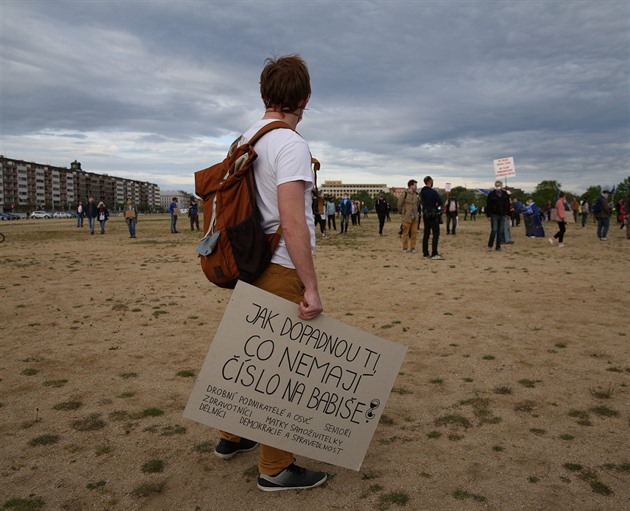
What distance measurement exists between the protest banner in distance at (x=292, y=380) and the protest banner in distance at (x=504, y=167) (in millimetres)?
16126

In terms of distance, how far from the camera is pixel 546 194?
8856 cm

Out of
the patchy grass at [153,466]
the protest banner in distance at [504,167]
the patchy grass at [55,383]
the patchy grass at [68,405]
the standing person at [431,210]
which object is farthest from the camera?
the protest banner in distance at [504,167]

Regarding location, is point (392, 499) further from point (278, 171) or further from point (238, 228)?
point (278, 171)

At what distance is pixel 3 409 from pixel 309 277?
2666 mm

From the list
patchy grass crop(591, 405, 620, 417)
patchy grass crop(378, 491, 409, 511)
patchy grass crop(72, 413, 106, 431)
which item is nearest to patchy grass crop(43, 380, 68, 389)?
patchy grass crop(72, 413, 106, 431)

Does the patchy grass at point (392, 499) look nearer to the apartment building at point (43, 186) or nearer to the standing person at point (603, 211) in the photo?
the standing person at point (603, 211)

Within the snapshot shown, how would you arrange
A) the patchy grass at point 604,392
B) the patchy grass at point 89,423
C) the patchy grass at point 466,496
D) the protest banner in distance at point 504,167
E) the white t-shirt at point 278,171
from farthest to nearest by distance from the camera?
the protest banner in distance at point 504,167 < the patchy grass at point 604,392 < the patchy grass at point 89,423 < the patchy grass at point 466,496 < the white t-shirt at point 278,171

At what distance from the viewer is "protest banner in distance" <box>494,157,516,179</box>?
56.1ft

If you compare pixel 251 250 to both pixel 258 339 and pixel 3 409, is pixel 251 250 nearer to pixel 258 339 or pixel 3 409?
pixel 258 339

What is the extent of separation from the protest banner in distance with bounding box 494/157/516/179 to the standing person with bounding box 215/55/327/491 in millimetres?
16140

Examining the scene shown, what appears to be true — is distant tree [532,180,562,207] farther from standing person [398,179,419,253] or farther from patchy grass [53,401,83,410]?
patchy grass [53,401,83,410]

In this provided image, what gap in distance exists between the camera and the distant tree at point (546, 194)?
76812mm

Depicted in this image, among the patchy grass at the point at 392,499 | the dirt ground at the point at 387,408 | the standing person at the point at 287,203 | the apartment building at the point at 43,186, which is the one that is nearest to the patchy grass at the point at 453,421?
the dirt ground at the point at 387,408

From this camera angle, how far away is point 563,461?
2830 mm
